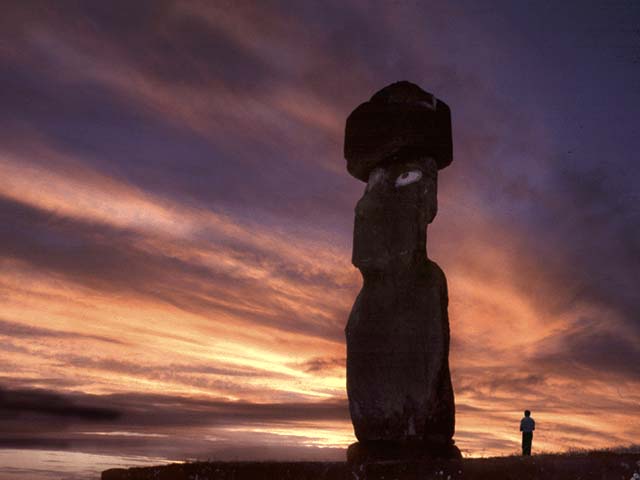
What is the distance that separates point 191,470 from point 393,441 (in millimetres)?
3415

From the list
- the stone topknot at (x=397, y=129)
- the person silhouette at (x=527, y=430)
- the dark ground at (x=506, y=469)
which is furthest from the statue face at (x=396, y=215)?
the person silhouette at (x=527, y=430)

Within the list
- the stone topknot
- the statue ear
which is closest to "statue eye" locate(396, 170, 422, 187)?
the statue ear

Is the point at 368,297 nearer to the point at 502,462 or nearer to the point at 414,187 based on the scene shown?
the point at 414,187

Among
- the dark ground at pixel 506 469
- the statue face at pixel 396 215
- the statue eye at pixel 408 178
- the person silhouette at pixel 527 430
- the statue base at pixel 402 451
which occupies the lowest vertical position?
the dark ground at pixel 506 469

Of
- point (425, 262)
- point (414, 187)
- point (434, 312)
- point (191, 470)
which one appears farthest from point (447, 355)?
point (191, 470)

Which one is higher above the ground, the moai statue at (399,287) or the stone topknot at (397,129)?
the stone topknot at (397,129)

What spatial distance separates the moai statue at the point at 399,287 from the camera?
36.1 ft

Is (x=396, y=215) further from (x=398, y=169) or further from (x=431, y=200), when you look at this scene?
(x=398, y=169)

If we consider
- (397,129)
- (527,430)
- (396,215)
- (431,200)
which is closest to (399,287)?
(396,215)

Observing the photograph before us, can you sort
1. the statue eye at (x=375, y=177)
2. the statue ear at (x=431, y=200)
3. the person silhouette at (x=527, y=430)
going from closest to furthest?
the statue ear at (x=431, y=200) → the statue eye at (x=375, y=177) → the person silhouette at (x=527, y=430)

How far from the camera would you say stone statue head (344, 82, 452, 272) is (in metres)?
11.8

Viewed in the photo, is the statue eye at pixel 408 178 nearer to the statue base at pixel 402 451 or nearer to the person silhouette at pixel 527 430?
the statue base at pixel 402 451

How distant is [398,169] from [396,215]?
826 mm

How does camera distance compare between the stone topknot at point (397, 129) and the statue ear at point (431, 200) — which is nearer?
the statue ear at point (431, 200)
